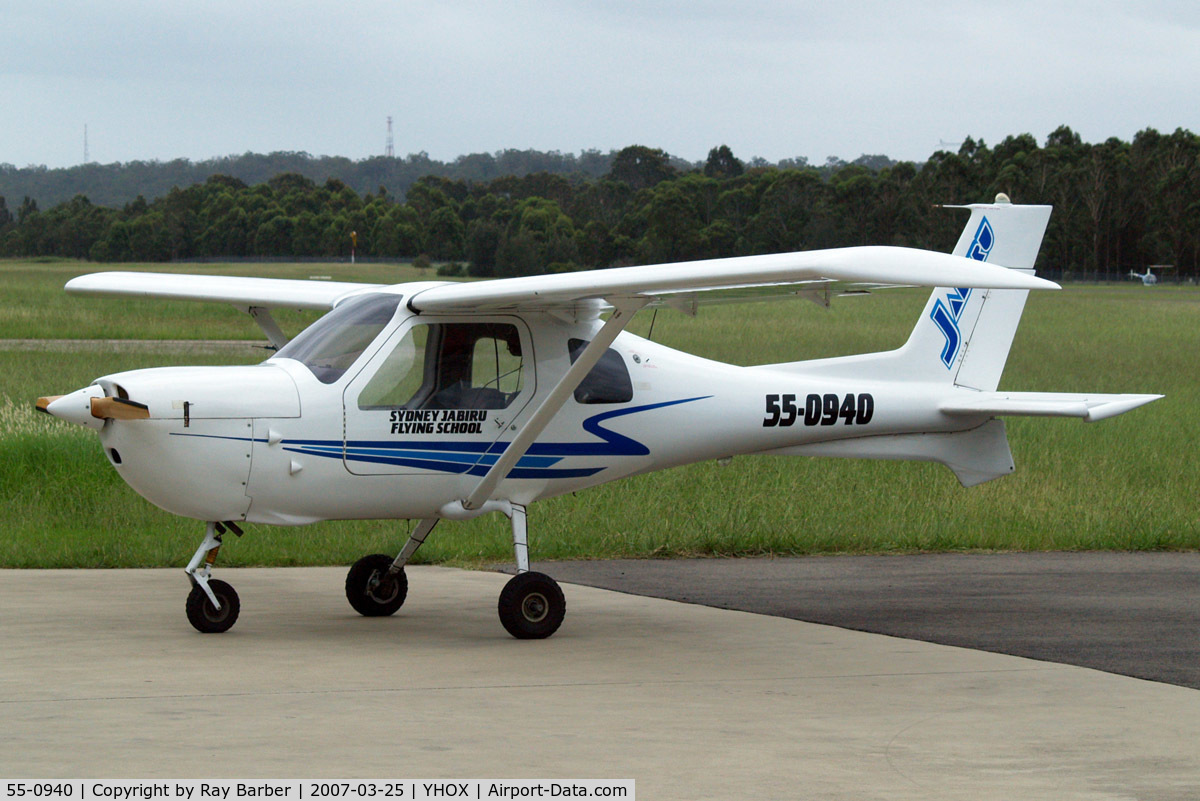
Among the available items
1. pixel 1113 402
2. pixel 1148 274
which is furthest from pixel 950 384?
pixel 1148 274

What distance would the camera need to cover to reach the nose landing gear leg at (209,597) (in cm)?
862

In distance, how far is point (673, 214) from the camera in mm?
71500

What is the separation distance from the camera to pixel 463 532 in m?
13.4

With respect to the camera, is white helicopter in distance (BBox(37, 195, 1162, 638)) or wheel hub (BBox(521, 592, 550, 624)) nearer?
white helicopter in distance (BBox(37, 195, 1162, 638))

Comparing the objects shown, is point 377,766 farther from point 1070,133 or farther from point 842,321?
point 1070,133

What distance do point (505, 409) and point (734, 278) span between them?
2.09m

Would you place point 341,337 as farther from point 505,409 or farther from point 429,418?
point 505,409

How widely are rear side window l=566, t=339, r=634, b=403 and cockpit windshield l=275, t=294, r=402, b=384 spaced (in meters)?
1.23

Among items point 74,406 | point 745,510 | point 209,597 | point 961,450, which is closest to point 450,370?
point 209,597

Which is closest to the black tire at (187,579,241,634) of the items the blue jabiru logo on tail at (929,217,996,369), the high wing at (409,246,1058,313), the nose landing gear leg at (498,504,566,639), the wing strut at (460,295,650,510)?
the wing strut at (460,295,650,510)

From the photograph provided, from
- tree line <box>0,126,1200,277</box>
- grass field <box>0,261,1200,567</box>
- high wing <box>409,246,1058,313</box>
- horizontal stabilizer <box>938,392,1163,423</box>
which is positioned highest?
tree line <box>0,126,1200,277</box>

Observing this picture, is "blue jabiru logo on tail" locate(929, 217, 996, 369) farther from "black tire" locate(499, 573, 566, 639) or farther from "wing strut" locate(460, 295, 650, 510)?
"black tire" locate(499, 573, 566, 639)

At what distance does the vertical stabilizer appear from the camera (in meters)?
10.7

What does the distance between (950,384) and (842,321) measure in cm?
4086
